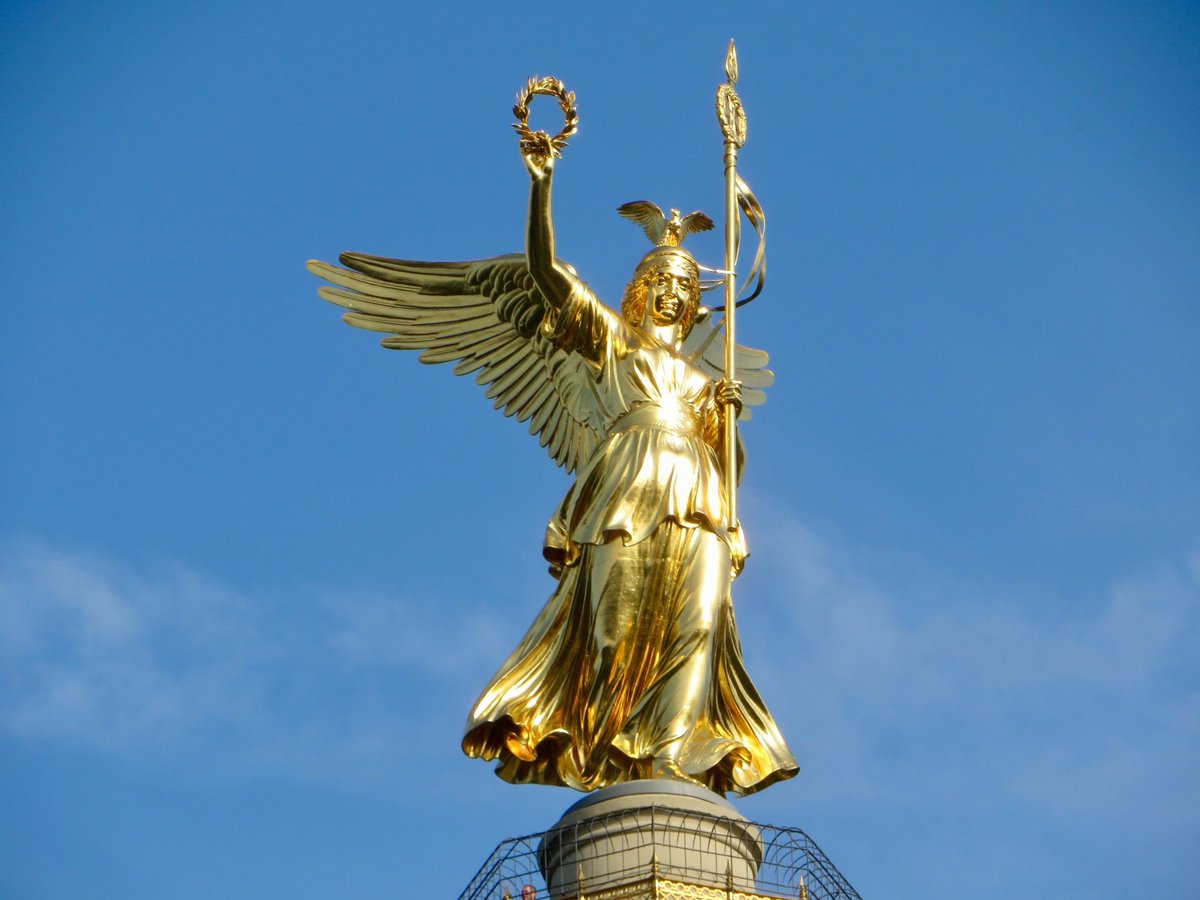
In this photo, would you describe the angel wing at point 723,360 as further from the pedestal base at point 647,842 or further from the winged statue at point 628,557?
the pedestal base at point 647,842

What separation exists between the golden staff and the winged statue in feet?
0.48

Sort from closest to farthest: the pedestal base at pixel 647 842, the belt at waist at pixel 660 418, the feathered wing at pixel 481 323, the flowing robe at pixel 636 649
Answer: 1. the pedestal base at pixel 647 842
2. the flowing robe at pixel 636 649
3. the belt at waist at pixel 660 418
4. the feathered wing at pixel 481 323

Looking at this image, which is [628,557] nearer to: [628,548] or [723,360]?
[628,548]

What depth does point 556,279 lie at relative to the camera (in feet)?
68.8

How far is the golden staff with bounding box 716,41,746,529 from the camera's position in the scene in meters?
20.9

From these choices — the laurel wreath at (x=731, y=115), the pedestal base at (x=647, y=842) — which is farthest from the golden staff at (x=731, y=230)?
the pedestal base at (x=647, y=842)

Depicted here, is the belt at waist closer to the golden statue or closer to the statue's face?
the golden statue

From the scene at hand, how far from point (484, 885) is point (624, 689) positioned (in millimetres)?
2697

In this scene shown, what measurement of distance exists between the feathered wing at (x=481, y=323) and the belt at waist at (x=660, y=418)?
38.7 inches

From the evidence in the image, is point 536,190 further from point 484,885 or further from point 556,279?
point 484,885

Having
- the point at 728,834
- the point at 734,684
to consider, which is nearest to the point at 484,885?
the point at 728,834

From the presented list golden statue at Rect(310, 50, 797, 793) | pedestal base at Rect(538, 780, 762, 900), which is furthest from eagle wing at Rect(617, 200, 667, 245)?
pedestal base at Rect(538, 780, 762, 900)

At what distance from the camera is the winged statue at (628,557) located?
19.6 meters

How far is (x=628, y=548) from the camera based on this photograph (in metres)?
19.9
